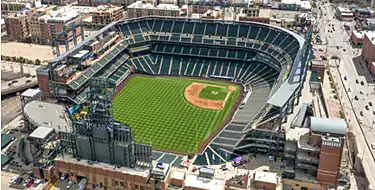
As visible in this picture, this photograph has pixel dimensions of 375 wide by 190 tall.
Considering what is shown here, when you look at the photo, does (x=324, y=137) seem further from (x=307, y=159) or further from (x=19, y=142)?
(x=19, y=142)

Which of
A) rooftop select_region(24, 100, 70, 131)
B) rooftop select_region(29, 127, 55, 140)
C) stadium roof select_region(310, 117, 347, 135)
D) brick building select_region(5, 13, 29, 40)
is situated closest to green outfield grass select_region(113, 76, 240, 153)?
rooftop select_region(24, 100, 70, 131)

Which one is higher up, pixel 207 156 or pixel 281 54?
pixel 281 54

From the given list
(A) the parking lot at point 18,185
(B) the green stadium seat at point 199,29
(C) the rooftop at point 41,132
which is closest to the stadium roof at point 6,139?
(A) the parking lot at point 18,185

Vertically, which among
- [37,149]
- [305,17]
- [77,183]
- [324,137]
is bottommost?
[77,183]

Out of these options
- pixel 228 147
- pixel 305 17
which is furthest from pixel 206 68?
pixel 305 17

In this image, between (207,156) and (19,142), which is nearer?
(207,156)

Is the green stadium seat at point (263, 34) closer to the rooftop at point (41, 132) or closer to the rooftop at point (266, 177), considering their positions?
the rooftop at point (266, 177)

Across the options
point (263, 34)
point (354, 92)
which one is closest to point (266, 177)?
point (354, 92)
